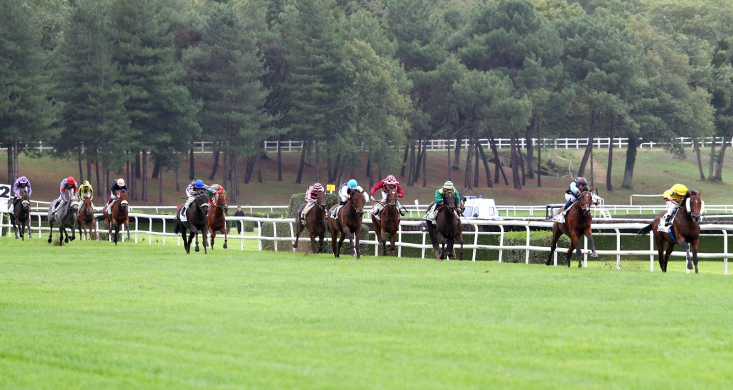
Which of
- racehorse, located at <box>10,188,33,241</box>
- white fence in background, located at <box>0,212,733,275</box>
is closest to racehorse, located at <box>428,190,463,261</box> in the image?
white fence in background, located at <box>0,212,733,275</box>

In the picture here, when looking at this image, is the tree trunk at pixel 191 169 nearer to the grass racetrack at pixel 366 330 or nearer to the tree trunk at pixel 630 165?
the tree trunk at pixel 630 165

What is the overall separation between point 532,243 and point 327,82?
52373 millimetres

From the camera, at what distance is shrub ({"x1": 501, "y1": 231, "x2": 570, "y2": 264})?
22.3 metres

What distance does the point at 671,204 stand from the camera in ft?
63.0

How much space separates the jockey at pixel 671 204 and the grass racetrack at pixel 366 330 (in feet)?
4.97

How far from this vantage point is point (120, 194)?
3017cm

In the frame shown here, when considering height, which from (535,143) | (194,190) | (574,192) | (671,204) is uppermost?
(535,143)

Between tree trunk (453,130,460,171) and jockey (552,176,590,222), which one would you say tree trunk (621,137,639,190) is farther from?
jockey (552,176,590,222)

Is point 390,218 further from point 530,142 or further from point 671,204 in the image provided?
point 530,142

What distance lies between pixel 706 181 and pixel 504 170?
16.5 metres

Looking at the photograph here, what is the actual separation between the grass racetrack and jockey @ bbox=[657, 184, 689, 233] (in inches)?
59.7

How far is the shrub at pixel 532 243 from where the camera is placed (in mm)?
22328

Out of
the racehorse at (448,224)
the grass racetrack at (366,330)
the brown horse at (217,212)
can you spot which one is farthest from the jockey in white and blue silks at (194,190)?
the grass racetrack at (366,330)

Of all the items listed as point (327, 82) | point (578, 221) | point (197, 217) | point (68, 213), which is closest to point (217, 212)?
point (197, 217)
